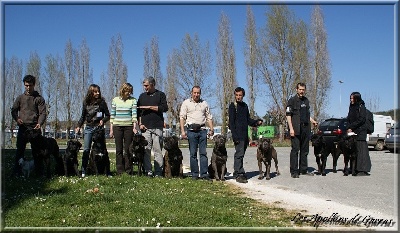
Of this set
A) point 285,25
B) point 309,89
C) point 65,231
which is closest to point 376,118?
point 309,89

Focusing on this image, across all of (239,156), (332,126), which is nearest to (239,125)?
(239,156)

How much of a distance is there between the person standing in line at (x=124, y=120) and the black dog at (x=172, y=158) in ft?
2.85

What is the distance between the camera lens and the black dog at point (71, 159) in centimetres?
938

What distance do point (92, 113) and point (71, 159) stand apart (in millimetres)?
1225

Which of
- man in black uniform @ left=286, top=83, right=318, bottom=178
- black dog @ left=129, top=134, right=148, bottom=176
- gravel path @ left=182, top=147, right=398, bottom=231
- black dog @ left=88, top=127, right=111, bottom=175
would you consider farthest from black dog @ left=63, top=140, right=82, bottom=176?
man in black uniform @ left=286, top=83, right=318, bottom=178

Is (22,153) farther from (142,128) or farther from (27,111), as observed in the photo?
(142,128)

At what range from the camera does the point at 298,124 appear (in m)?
10.4

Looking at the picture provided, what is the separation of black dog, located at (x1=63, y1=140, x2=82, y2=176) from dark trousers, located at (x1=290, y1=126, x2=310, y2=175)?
5468mm

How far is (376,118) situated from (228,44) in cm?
1208

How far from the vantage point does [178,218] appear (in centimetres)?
535

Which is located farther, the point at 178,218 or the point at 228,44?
the point at 228,44

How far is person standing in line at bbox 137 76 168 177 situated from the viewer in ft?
31.6

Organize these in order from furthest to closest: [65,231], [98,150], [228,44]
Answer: [228,44] < [98,150] < [65,231]

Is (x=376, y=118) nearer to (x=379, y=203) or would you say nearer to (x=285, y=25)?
(x=285, y=25)
